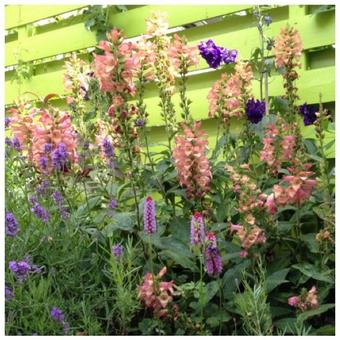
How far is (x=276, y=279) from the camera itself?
1766 millimetres

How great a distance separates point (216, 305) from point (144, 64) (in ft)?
2.67

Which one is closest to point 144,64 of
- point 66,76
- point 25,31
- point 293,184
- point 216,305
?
point 66,76

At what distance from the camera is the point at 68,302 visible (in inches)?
67.9

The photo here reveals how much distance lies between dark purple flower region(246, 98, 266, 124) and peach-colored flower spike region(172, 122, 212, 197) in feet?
1.49

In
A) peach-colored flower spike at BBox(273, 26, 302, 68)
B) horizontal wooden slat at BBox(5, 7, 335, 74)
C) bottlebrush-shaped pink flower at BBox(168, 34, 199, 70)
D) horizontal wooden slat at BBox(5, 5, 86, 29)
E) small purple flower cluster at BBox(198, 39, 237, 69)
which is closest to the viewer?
bottlebrush-shaped pink flower at BBox(168, 34, 199, 70)

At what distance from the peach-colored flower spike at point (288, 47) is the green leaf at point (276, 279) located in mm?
877

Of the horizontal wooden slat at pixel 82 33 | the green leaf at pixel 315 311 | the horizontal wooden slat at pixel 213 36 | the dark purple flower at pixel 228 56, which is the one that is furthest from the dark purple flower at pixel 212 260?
the horizontal wooden slat at pixel 82 33

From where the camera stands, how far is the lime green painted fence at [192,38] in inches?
105

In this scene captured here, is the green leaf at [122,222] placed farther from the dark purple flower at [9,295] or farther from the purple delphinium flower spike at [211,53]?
the purple delphinium flower spike at [211,53]

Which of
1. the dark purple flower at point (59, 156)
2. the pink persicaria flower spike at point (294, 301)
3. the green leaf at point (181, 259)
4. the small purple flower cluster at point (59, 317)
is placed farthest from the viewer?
the dark purple flower at point (59, 156)

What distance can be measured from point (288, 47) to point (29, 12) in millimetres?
2271

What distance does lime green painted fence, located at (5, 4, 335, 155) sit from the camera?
105 inches

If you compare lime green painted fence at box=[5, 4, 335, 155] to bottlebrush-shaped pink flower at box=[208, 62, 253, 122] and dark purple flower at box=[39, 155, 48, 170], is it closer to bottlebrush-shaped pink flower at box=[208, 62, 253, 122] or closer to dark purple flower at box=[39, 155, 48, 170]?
bottlebrush-shaped pink flower at box=[208, 62, 253, 122]

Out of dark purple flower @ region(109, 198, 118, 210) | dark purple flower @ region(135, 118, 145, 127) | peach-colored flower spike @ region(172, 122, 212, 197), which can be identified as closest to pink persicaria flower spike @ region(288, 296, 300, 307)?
peach-colored flower spike @ region(172, 122, 212, 197)
